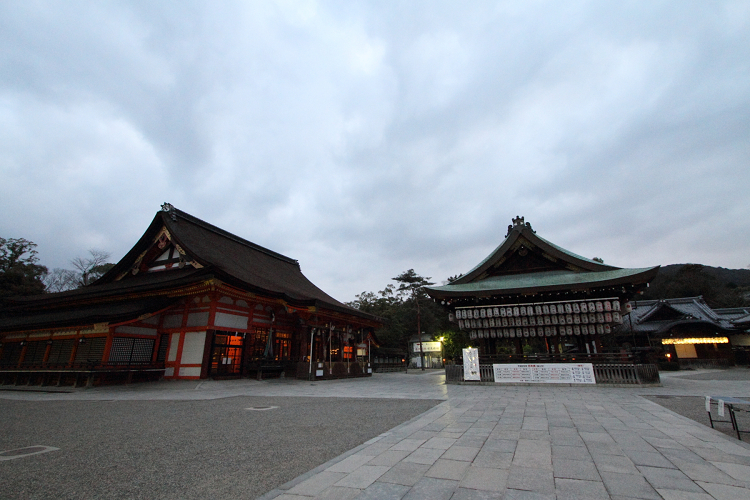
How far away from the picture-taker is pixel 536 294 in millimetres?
16219

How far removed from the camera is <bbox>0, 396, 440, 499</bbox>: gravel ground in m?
3.57

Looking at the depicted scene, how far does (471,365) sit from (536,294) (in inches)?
182

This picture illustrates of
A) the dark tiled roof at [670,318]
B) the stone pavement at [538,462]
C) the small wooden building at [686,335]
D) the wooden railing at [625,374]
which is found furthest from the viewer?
the dark tiled roof at [670,318]

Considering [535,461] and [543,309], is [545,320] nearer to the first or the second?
[543,309]

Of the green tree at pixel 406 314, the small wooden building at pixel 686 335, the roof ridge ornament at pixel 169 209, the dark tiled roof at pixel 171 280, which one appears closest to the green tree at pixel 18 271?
the dark tiled roof at pixel 171 280

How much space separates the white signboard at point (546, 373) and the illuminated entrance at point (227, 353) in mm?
12565

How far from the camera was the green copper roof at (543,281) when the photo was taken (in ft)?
47.7

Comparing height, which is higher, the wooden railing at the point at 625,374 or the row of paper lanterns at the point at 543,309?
the row of paper lanterns at the point at 543,309

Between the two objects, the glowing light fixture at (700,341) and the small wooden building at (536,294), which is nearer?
the small wooden building at (536,294)

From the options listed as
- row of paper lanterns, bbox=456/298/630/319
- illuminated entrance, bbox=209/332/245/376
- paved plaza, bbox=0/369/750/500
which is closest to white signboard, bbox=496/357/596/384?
row of paper lanterns, bbox=456/298/630/319

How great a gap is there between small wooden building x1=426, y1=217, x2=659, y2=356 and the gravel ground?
8.49 m

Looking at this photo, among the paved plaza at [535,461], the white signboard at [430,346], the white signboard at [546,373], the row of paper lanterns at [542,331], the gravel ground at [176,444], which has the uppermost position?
the row of paper lanterns at [542,331]

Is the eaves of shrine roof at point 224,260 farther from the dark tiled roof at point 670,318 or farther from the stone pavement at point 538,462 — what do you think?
the dark tiled roof at point 670,318

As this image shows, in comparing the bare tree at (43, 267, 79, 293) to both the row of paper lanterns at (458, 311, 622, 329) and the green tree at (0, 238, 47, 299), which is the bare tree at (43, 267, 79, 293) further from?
the row of paper lanterns at (458, 311, 622, 329)
